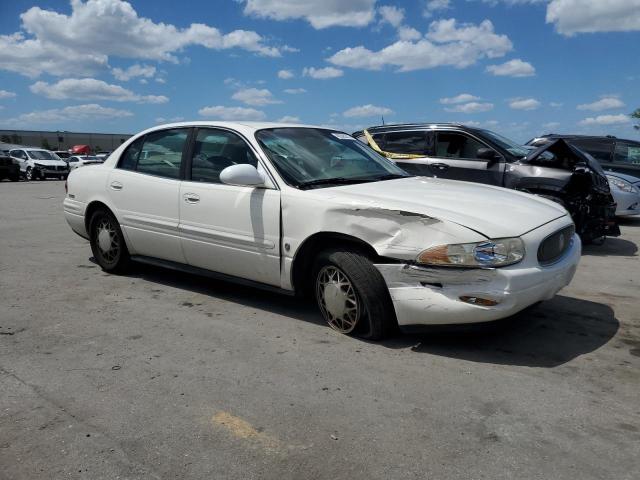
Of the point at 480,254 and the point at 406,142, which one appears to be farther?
the point at 406,142

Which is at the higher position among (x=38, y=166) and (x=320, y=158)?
(x=320, y=158)

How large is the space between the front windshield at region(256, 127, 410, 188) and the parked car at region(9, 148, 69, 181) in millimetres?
29925

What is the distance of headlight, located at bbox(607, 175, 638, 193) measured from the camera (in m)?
10.2

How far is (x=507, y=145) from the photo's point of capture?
812 cm

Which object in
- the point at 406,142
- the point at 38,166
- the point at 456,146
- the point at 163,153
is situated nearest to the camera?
the point at 163,153

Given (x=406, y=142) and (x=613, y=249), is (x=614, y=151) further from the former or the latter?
(x=406, y=142)

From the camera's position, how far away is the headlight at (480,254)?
353cm

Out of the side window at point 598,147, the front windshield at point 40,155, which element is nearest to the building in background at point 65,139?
the front windshield at point 40,155

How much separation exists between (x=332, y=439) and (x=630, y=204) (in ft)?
30.8

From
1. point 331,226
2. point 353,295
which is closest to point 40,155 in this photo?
point 331,226

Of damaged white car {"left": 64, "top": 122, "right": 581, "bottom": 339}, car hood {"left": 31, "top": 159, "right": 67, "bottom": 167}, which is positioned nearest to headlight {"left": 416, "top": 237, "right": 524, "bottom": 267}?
damaged white car {"left": 64, "top": 122, "right": 581, "bottom": 339}

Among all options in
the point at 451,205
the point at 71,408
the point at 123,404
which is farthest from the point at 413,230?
the point at 71,408

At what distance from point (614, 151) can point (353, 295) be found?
10111mm

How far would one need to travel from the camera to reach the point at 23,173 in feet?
105
